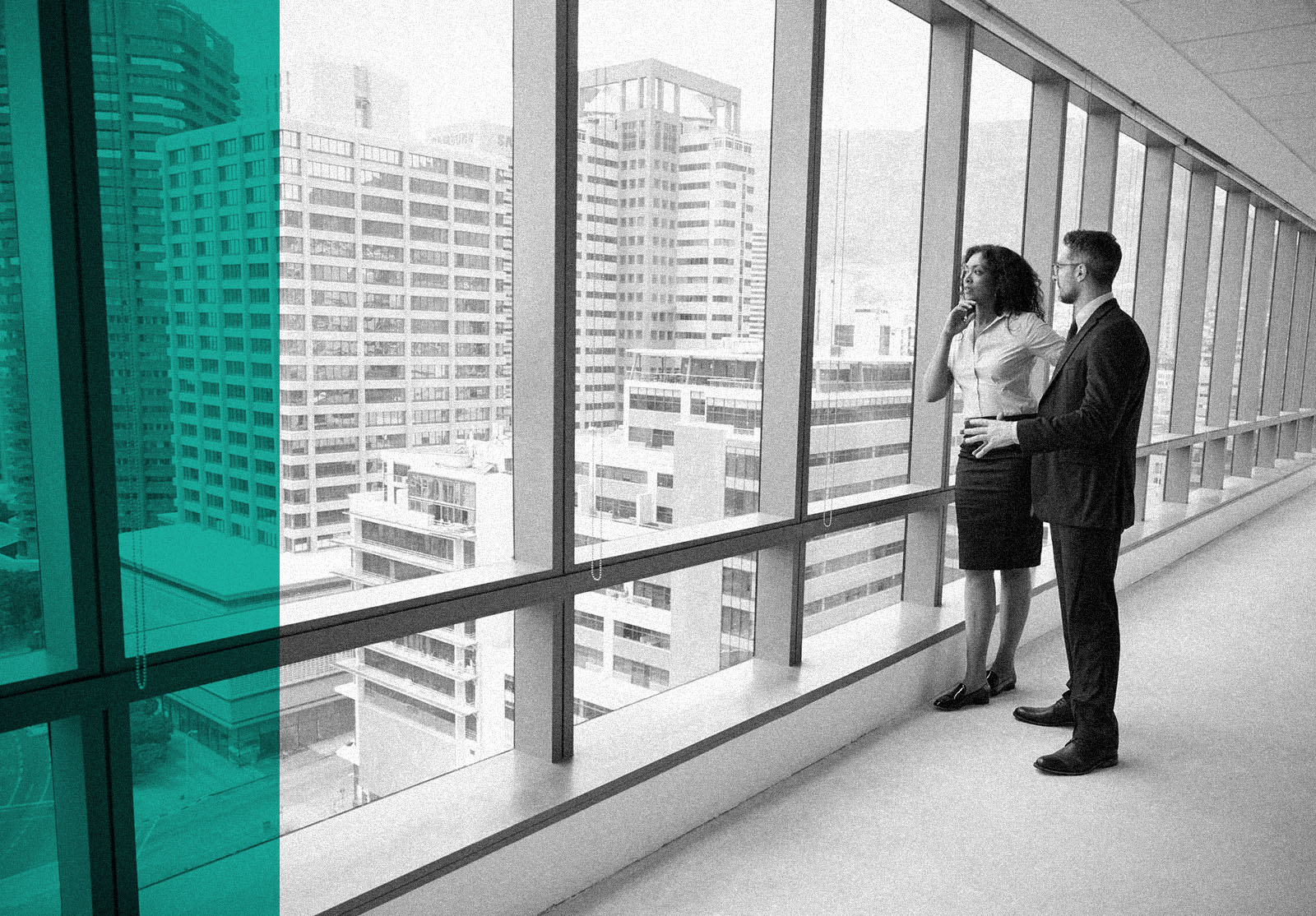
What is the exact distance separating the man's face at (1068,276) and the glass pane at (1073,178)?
2.01m

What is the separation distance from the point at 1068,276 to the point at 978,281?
1.16ft

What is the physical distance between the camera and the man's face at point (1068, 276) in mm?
2895

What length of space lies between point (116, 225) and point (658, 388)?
1.46 meters

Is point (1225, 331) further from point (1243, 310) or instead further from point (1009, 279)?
Result: point (1009, 279)

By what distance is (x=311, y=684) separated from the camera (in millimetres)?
1811

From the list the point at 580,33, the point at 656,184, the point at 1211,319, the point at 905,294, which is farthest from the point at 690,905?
the point at 1211,319

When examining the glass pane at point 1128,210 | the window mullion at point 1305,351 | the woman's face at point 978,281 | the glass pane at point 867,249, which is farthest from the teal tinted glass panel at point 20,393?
the window mullion at point 1305,351

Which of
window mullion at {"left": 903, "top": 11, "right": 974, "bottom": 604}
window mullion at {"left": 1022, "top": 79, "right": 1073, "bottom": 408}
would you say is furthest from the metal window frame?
window mullion at {"left": 903, "top": 11, "right": 974, "bottom": 604}

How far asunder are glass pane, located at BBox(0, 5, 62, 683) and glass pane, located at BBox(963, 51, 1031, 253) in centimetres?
326

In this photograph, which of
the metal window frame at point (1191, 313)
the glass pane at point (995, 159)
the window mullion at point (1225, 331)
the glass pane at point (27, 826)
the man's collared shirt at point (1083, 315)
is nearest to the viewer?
the glass pane at point (27, 826)

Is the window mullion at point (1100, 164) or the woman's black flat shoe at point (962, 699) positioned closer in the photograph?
the woman's black flat shoe at point (962, 699)

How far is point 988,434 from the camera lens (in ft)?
10.1

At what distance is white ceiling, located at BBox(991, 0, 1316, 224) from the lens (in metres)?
3.36
